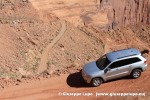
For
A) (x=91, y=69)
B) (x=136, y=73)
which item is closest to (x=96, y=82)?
(x=91, y=69)

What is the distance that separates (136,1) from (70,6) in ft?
19.8

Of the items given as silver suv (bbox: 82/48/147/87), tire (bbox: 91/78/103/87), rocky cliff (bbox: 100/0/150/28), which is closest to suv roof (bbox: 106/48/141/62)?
silver suv (bbox: 82/48/147/87)

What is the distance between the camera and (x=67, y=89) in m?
20.7

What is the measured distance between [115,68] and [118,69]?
7.6 inches

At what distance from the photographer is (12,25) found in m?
24.3

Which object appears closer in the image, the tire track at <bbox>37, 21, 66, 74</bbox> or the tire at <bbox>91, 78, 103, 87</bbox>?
the tire at <bbox>91, 78, 103, 87</bbox>

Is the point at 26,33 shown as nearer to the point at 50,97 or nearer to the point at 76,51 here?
the point at 76,51

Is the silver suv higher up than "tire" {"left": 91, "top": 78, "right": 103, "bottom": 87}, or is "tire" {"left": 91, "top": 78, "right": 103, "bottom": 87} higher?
the silver suv

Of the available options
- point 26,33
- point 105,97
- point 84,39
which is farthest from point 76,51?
point 105,97

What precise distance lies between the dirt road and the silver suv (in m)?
0.45

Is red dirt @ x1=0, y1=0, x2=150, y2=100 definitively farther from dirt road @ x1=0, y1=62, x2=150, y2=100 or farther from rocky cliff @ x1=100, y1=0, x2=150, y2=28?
rocky cliff @ x1=100, y1=0, x2=150, y2=28

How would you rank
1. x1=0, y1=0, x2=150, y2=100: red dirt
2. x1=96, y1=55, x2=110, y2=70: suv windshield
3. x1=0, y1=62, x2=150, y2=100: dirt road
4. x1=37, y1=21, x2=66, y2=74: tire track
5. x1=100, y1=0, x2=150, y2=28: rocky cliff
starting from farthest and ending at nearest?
1. x1=100, y1=0, x2=150, y2=28: rocky cliff
2. x1=37, y1=21, x2=66, y2=74: tire track
3. x1=0, y1=0, x2=150, y2=100: red dirt
4. x1=96, y1=55, x2=110, y2=70: suv windshield
5. x1=0, y1=62, x2=150, y2=100: dirt road

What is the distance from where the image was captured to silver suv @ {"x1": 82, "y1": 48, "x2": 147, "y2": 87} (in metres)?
20.2

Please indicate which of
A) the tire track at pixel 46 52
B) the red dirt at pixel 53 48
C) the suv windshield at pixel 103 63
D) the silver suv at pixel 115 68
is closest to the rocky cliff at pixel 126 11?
the red dirt at pixel 53 48
